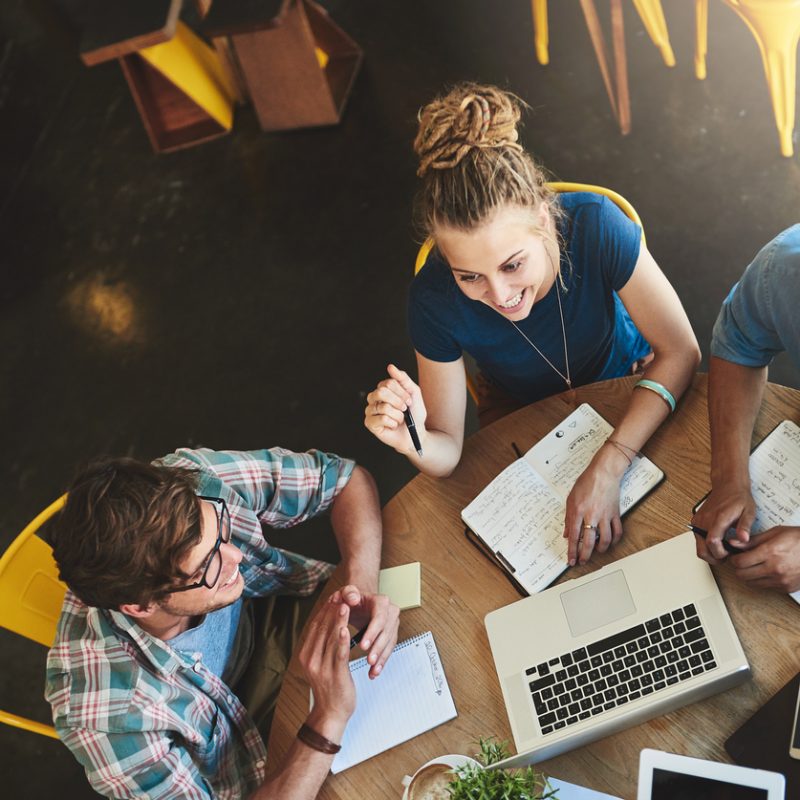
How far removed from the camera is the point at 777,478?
148 cm

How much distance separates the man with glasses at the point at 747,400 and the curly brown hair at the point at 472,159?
45cm

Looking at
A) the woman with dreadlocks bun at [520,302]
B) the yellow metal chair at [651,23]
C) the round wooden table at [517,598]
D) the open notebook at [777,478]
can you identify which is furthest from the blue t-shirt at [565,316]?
the yellow metal chair at [651,23]

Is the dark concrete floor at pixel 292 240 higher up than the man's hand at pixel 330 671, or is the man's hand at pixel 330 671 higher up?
the man's hand at pixel 330 671

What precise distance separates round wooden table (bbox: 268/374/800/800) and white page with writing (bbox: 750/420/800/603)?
36 mm

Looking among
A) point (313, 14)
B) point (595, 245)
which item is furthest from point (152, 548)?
point (313, 14)

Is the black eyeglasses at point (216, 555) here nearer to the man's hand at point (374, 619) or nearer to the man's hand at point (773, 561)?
the man's hand at point (374, 619)

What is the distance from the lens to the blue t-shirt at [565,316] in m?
1.70

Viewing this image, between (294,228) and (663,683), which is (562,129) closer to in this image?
(294,228)

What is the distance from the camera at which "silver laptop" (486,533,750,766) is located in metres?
1.33

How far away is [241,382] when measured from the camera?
3.25 metres

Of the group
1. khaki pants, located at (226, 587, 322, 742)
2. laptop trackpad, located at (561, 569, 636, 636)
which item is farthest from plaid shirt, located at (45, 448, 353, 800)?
laptop trackpad, located at (561, 569, 636, 636)

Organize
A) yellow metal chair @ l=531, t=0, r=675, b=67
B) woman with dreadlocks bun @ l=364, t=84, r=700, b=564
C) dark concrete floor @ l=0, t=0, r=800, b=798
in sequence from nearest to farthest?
woman with dreadlocks bun @ l=364, t=84, r=700, b=564
dark concrete floor @ l=0, t=0, r=800, b=798
yellow metal chair @ l=531, t=0, r=675, b=67

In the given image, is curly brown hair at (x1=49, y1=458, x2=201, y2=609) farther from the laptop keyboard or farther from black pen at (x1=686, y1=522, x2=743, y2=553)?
black pen at (x1=686, y1=522, x2=743, y2=553)

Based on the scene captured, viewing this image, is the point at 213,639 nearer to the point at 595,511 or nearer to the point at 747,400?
the point at 595,511
